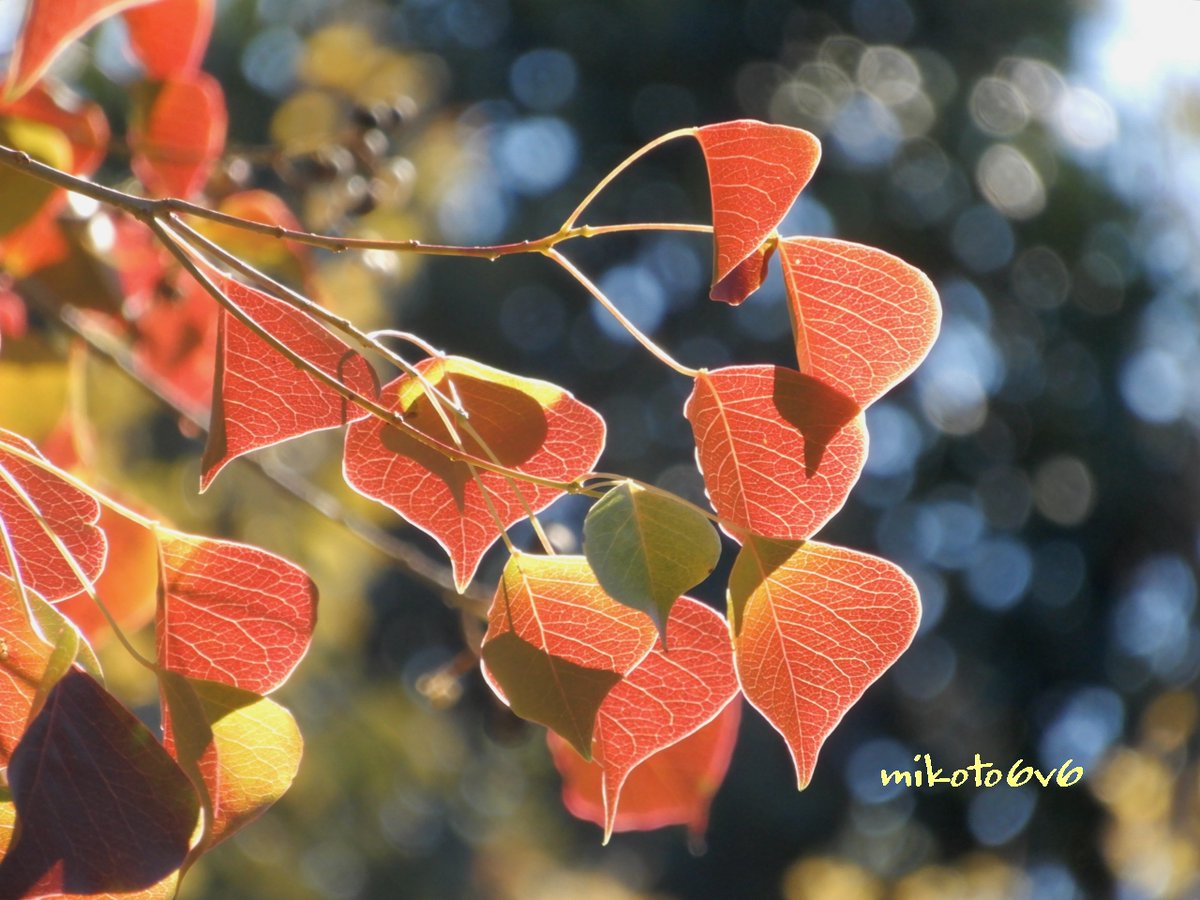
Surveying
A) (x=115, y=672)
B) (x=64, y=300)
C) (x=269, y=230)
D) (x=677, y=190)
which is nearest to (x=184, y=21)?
(x=64, y=300)

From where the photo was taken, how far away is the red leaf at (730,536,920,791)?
363 mm

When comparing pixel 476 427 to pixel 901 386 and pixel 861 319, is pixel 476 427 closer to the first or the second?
pixel 861 319

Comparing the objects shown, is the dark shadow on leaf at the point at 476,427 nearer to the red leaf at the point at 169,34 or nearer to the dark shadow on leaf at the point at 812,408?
the dark shadow on leaf at the point at 812,408

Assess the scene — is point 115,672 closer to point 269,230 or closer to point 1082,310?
point 269,230

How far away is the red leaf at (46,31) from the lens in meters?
0.52

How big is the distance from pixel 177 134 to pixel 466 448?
0.48 metres

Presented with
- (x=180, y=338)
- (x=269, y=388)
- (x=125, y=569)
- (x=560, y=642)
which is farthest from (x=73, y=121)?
(x=560, y=642)

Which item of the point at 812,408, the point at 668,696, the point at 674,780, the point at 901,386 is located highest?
the point at 812,408

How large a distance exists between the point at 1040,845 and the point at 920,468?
169cm

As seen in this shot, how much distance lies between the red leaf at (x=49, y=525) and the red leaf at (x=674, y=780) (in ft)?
0.88

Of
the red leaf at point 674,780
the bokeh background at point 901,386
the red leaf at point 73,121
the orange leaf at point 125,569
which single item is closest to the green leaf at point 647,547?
the red leaf at point 674,780

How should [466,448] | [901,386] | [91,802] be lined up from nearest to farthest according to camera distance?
[91,802], [466,448], [901,386]

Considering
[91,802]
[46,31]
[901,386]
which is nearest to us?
[91,802]

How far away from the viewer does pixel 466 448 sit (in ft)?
1.33
